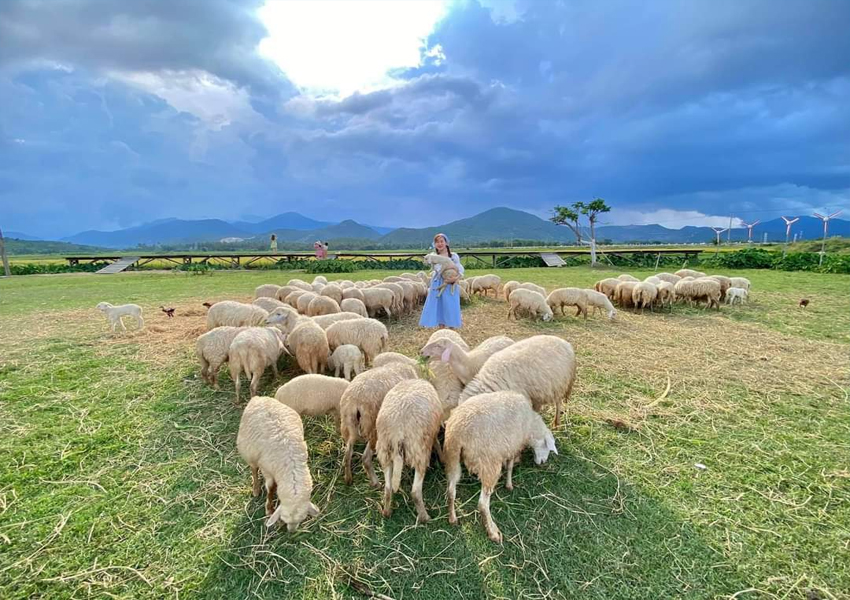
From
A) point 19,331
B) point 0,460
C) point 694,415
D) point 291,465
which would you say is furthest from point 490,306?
point 19,331

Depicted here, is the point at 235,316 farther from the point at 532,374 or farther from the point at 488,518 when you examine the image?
the point at 488,518

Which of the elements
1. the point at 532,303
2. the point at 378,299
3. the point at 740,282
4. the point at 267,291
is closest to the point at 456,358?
the point at 378,299

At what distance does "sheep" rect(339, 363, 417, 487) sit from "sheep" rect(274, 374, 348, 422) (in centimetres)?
53

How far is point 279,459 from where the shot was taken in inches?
125

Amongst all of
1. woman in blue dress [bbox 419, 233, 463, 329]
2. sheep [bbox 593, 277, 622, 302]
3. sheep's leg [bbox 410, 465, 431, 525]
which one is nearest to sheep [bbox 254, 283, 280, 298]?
woman in blue dress [bbox 419, 233, 463, 329]

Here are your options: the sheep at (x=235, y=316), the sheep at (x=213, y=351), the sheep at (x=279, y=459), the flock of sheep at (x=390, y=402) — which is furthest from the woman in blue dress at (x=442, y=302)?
the sheep at (x=279, y=459)

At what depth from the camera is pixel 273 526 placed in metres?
3.11

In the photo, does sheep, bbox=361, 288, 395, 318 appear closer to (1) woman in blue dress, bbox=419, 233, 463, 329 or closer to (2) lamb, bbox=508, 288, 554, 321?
(1) woman in blue dress, bbox=419, 233, 463, 329

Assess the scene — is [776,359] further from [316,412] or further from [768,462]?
[316,412]

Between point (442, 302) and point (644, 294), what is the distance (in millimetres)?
7168

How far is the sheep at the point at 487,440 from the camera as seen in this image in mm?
3145

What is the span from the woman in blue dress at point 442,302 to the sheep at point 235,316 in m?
3.54

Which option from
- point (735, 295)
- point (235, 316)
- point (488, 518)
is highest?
point (235, 316)

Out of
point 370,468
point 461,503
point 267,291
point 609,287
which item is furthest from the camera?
point 609,287
